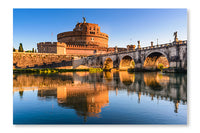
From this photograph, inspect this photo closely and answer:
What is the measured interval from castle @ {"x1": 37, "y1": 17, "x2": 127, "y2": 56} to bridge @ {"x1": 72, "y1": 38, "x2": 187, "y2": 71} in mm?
9617

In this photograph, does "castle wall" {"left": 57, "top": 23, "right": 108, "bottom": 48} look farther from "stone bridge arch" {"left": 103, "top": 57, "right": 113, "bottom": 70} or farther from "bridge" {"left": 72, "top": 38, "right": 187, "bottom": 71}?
"stone bridge arch" {"left": 103, "top": 57, "right": 113, "bottom": 70}

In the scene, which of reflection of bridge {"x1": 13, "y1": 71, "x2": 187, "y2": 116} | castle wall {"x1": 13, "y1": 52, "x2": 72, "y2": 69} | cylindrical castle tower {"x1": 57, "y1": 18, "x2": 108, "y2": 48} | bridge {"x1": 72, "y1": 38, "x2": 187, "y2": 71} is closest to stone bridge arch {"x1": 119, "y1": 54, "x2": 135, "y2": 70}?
bridge {"x1": 72, "y1": 38, "x2": 187, "y2": 71}

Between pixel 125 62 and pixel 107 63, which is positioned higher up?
pixel 125 62

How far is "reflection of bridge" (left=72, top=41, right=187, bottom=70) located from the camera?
104ft

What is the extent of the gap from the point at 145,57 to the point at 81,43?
50.0 meters

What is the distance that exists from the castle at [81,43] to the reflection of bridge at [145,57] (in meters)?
9.62

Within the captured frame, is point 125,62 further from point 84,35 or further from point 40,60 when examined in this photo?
point 84,35

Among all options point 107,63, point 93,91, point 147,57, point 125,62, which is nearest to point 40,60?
point 107,63

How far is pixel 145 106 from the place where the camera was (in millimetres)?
7957

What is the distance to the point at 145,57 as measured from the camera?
41.5 m

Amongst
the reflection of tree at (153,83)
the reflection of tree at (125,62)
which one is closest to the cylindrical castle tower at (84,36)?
the reflection of tree at (125,62)

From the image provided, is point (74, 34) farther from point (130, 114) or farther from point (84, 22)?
point (130, 114)
